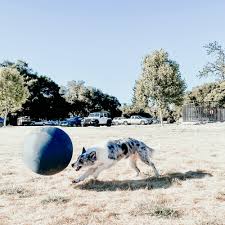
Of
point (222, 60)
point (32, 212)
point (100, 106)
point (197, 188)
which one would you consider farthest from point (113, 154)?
point (100, 106)

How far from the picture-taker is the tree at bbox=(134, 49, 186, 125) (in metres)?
56.7

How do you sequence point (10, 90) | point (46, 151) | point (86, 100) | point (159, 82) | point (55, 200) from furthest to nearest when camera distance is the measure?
point (86, 100) → point (10, 90) → point (159, 82) → point (46, 151) → point (55, 200)

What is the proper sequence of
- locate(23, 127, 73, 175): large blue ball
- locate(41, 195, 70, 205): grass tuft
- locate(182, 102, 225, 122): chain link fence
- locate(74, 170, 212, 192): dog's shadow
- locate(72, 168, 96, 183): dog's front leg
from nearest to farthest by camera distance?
1. locate(41, 195, 70, 205): grass tuft
2. locate(23, 127, 73, 175): large blue ball
3. locate(74, 170, 212, 192): dog's shadow
4. locate(72, 168, 96, 183): dog's front leg
5. locate(182, 102, 225, 122): chain link fence

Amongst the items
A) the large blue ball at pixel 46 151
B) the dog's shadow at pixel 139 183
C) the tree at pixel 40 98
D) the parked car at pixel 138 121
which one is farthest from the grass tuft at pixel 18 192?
the tree at pixel 40 98

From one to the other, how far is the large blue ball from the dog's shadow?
760 mm

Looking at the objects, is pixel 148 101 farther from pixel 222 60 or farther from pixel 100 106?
pixel 100 106

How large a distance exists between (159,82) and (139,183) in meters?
48.3

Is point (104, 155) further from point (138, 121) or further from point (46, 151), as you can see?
point (138, 121)

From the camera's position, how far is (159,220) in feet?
20.2

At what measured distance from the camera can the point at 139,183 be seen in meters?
9.43

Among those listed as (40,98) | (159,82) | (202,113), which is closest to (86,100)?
(40,98)

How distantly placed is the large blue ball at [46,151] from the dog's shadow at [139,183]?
0.76 metres

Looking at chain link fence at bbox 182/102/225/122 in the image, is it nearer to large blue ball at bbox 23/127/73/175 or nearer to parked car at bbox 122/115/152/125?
parked car at bbox 122/115/152/125

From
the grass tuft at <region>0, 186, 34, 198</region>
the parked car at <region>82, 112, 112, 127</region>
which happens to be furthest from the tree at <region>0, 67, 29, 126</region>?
the grass tuft at <region>0, 186, 34, 198</region>
